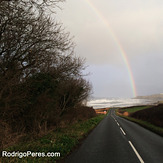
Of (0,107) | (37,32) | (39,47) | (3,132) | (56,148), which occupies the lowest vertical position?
(56,148)

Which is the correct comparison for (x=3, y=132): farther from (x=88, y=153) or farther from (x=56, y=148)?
(x=88, y=153)

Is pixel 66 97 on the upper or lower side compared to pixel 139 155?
upper

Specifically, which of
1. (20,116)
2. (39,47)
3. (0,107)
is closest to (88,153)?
(0,107)

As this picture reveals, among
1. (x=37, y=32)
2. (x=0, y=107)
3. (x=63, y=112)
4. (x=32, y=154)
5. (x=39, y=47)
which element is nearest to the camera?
(x=32, y=154)

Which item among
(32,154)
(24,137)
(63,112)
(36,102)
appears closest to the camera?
(32,154)

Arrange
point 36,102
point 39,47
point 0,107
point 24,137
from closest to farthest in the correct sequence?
point 0,107, point 39,47, point 24,137, point 36,102

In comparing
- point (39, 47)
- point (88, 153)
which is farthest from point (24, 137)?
point (39, 47)

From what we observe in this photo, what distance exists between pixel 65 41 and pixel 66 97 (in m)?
7.99

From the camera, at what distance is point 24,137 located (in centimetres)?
803

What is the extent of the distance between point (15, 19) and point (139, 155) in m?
8.05

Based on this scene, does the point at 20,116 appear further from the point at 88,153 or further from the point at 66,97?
the point at 66,97

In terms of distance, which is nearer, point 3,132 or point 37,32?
point 3,132

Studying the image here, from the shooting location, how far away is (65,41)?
27.5 feet

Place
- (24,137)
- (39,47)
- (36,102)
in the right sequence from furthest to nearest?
(36,102), (24,137), (39,47)
